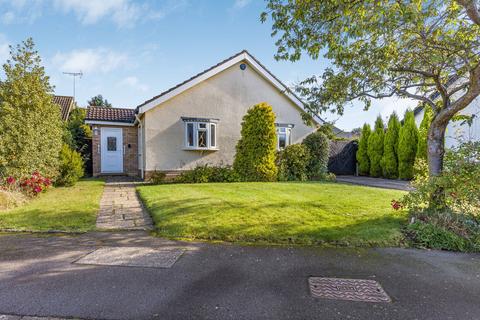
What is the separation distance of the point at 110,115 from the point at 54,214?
11.0m

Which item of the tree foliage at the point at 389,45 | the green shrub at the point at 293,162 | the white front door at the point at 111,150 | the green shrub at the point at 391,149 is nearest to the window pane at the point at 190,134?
the green shrub at the point at 293,162

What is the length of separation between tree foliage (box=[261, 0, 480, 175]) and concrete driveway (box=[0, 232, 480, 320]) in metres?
3.44

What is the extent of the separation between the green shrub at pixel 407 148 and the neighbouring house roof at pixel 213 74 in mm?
5079

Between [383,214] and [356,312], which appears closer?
[356,312]

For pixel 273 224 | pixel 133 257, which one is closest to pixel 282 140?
pixel 273 224

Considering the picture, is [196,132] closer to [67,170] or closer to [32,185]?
[67,170]

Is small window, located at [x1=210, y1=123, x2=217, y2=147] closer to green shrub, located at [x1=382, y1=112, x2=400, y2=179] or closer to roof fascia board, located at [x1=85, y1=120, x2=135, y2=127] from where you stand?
roof fascia board, located at [x1=85, y1=120, x2=135, y2=127]

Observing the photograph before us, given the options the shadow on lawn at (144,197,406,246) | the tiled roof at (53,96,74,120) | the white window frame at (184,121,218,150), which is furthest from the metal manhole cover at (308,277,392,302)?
the tiled roof at (53,96,74,120)

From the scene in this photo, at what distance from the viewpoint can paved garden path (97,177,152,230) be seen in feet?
18.2

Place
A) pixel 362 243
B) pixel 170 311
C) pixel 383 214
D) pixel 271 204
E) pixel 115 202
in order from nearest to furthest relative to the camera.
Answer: pixel 170 311 < pixel 362 243 < pixel 383 214 < pixel 271 204 < pixel 115 202

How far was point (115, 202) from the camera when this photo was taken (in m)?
→ 7.91

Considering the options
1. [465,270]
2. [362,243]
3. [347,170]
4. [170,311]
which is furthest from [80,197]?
[347,170]

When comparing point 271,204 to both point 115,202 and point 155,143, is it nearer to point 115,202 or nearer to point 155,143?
point 115,202

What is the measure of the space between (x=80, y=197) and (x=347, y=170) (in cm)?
1736
